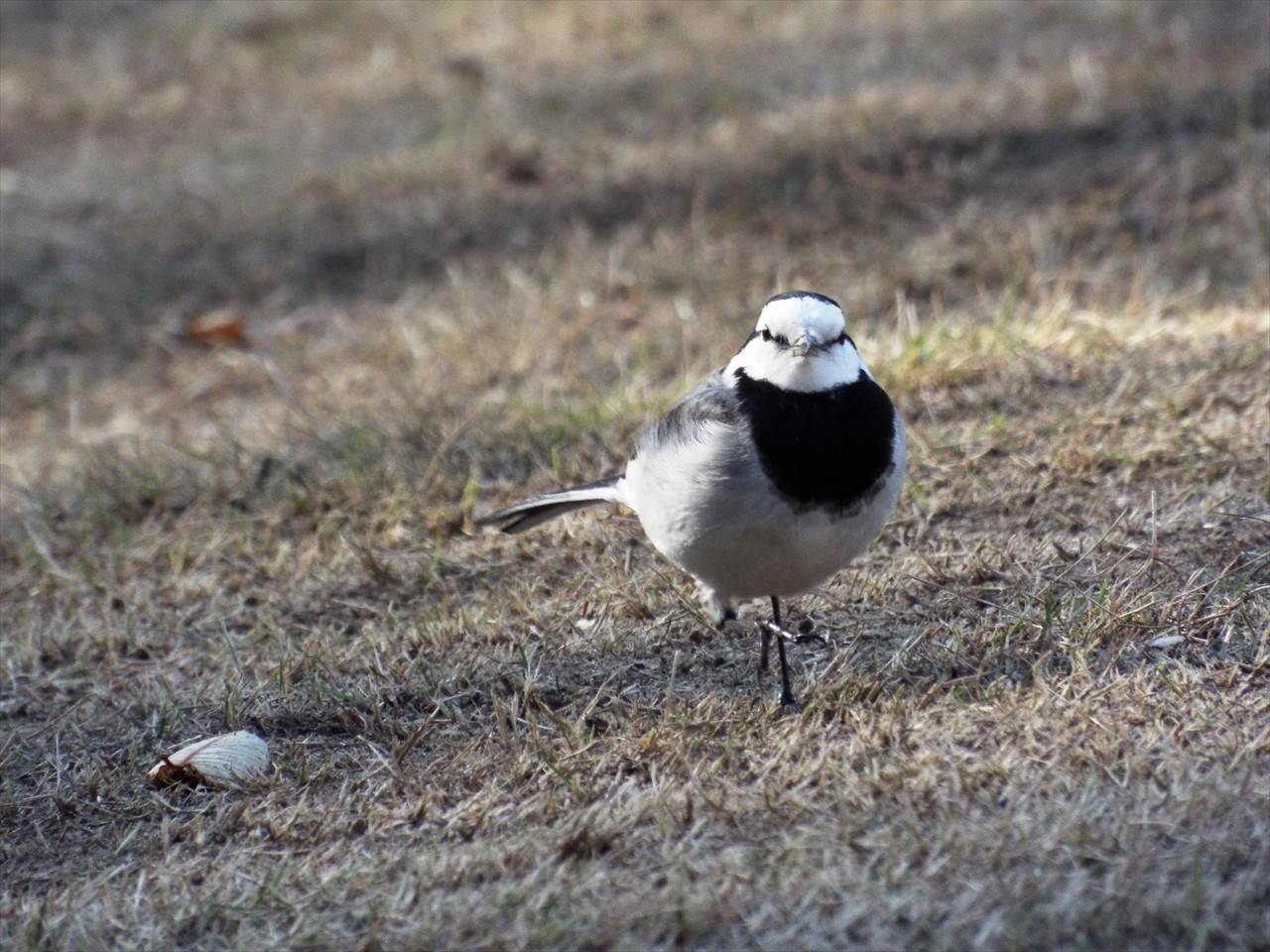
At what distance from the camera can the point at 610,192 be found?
6.74 m

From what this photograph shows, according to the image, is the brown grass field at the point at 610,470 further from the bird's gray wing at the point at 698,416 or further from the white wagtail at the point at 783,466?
the bird's gray wing at the point at 698,416

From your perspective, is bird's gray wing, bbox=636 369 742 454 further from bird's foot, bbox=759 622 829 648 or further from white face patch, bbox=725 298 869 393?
bird's foot, bbox=759 622 829 648

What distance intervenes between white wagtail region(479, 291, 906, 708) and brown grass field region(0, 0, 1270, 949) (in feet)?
1.04

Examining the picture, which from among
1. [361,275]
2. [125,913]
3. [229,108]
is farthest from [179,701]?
[229,108]

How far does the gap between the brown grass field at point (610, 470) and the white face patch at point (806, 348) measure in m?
0.64

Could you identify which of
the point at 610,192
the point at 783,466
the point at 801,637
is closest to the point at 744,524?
the point at 783,466

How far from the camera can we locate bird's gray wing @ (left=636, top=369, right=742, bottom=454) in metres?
3.34

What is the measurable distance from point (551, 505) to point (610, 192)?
2919 millimetres

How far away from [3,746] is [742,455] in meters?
1.81

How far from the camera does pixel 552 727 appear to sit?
11.1 ft

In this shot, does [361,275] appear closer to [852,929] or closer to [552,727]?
[552,727]

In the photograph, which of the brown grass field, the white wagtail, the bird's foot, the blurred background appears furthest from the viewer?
the blurred background

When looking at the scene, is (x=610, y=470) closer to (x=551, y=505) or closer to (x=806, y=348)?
(x=551, y=505)

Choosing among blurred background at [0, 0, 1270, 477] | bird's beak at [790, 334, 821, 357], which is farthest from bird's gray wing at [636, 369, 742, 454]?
blurred background at [0, 0, 1270, 477]
